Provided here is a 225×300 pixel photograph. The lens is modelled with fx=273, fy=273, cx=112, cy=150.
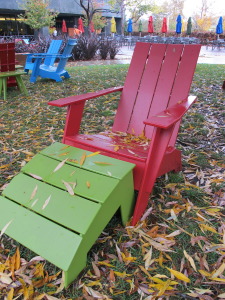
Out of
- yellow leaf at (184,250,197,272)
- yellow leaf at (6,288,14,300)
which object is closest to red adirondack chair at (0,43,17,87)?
yellow leaf at (6,288,14,300)

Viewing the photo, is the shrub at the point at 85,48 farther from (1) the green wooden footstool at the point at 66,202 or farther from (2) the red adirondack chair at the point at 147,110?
(1) the green wooden footstool at the point at 66,202

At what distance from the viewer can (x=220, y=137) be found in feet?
11.0

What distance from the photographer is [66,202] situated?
1661mm

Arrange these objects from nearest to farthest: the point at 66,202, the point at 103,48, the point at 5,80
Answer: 1. the point at 66,202
2. the point at 5,80
3. the point at 103,48

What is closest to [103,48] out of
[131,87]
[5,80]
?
[5,80]

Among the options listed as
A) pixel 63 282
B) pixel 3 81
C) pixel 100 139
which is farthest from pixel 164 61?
pixel 3 81

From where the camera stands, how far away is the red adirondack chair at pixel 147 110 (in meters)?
1.94

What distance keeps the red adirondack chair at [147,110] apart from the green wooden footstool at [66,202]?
6.0 inches

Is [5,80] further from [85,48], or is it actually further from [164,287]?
[85,48]

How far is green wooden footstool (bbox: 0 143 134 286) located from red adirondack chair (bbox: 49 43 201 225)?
0.50 ft

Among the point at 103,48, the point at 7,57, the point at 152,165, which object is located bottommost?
the point at 152,165

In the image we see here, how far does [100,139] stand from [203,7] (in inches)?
2082

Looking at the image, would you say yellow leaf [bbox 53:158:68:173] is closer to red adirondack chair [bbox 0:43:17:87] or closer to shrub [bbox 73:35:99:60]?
red adirondack chair [bbox 0:43:17:87]

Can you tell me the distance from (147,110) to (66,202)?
145 cm
